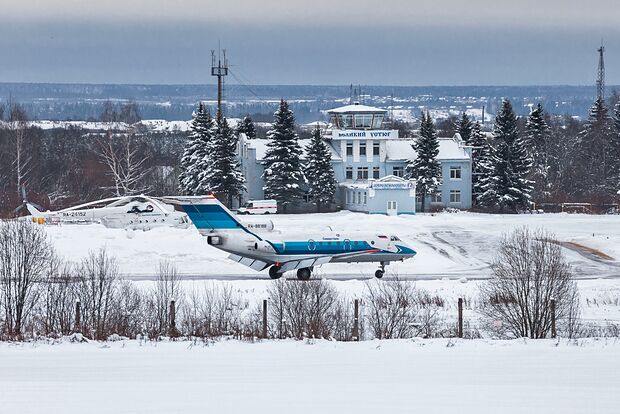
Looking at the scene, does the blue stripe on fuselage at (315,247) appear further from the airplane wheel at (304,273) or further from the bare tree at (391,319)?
the bare tree at (391,319)

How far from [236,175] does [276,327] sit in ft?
179

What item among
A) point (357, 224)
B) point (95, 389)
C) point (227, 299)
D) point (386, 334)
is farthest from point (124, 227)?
point (95, 389)

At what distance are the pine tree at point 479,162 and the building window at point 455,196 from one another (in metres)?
1.57

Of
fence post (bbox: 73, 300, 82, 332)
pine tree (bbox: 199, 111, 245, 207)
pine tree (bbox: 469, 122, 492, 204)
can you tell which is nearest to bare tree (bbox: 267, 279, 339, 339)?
fence post (bbox: 73, 300, 82, 332)

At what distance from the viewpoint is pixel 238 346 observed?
1052 inches

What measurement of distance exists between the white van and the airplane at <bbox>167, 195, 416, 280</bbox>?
109 ft

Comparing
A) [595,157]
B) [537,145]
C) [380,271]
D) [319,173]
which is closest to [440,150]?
[319,173]

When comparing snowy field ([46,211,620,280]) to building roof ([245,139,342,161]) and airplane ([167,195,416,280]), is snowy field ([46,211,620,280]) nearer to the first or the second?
airplane ([167,195,416,280])

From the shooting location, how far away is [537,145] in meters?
104

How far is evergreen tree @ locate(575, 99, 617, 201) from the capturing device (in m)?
104

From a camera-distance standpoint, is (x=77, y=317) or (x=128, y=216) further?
(x=128, y=216)

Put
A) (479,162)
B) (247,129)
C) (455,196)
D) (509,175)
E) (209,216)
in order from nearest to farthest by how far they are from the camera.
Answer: (209,216) → (509,175) → (455,196) → (479,162) → (247,129)

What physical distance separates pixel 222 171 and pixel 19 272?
5284 centimetres

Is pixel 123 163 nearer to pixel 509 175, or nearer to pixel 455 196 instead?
pixel 455 196
